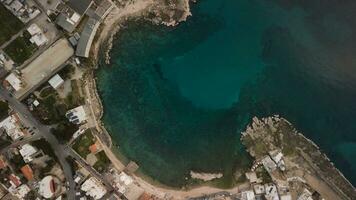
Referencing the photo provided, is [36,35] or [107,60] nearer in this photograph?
[36,35]

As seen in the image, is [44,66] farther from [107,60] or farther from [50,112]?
[107,60]

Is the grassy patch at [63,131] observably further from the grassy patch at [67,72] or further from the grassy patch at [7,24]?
the grassy patch at [7,24]

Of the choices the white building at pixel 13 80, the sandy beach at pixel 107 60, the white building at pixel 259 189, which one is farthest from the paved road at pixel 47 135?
the white building at pixel 259 189

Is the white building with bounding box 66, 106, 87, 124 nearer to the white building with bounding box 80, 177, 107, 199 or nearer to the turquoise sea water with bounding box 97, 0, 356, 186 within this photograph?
the turquoise sea water with bounding box 97, 0, 356, 186

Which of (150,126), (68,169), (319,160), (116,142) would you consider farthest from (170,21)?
(319,160)

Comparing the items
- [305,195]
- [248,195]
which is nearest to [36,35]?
[248,195]
